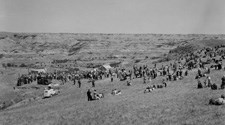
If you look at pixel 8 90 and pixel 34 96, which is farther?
pixel 8 90

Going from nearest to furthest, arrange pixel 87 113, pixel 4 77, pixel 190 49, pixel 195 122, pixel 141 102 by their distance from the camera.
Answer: pixel 195 122
pixel 87 113
pixel 141 102
pixel 4 77
pixel 190 49

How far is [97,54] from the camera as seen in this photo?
17175cm

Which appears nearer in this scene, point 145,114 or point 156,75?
point 145,114

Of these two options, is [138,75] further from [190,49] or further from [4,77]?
[190,49]

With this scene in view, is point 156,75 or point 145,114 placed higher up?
point 156,75

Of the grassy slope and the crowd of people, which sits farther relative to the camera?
the crowd of people

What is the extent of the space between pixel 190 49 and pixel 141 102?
244 ft

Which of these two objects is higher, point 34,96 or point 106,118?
point 106,118

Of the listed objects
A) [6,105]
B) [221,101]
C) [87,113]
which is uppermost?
[221,101]

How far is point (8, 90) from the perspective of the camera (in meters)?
60.6

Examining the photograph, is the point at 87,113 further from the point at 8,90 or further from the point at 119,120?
the point at 8,90

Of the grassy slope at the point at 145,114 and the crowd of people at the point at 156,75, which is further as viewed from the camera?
the crowd of people at the point at 156,75

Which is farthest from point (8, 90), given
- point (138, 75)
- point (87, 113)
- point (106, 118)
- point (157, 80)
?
point (106, 118)

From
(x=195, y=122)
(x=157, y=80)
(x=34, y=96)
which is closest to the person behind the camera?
(x=195, y=122)
